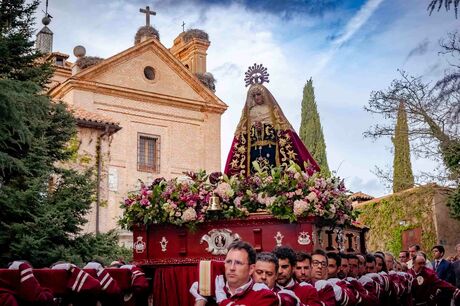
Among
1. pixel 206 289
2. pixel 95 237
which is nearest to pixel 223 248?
pixel 206 289

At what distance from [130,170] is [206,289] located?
24.2 metres

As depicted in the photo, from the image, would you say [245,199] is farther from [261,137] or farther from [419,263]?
[419,263]

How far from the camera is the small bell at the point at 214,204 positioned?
8.46 m

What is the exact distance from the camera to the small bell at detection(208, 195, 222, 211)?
8.46 meters

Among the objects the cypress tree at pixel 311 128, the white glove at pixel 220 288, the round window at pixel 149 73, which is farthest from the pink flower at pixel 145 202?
the cypress tree at pixel 311 128

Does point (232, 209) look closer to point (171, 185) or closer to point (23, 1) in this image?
point (171, 185)

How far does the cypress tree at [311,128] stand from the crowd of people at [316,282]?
25874mm

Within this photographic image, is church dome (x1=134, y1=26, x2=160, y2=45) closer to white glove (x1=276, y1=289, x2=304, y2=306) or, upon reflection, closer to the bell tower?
the bell tower

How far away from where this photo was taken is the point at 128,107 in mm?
32062

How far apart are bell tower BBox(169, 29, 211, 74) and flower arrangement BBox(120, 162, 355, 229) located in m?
27.9

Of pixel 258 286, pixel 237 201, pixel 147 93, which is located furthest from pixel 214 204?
pixel 147 93

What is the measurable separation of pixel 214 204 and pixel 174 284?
1.23 m

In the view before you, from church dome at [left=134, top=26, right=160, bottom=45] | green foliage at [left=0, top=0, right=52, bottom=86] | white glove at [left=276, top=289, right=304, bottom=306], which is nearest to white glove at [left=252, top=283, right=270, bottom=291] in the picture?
white glove at [left=276, top=289, right=304, bottom=306]

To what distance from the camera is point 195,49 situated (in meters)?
36.9
